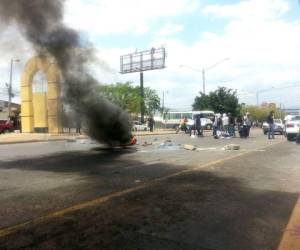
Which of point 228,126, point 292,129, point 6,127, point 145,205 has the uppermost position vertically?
point 6,127

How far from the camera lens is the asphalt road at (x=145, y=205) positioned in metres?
4.77

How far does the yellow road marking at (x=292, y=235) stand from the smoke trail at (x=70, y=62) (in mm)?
8433

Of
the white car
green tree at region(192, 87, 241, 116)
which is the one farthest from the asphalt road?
green tree at region(192, 87, 241, 116)

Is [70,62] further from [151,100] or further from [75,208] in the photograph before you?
[151,100]

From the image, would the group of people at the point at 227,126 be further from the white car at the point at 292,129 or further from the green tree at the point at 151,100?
the green tree at the point at 151,100

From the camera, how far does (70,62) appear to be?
13727mm

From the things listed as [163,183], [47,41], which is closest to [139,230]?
[163,183]

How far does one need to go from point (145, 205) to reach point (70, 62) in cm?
832

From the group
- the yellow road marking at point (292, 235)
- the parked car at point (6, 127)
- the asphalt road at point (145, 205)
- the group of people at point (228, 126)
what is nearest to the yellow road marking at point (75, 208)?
the asphalt road at point (145, 205)

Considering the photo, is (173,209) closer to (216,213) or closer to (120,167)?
(216,213)

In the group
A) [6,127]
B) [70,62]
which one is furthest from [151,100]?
[70,62]

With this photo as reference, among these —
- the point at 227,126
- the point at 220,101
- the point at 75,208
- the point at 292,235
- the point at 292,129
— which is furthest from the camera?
the point at 220,101

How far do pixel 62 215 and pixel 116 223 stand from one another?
77cm

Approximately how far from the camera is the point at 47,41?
12648mm
